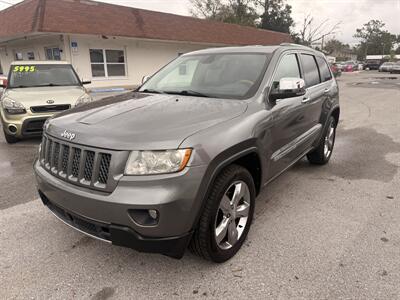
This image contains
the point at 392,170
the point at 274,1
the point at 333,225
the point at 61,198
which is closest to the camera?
the point at 61,198

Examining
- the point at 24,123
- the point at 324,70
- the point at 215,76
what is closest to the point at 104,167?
the point at 215,76

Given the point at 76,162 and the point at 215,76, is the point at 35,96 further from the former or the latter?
the point at 76,162

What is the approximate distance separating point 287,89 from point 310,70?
1.63 m

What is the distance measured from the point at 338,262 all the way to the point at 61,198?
231 cm

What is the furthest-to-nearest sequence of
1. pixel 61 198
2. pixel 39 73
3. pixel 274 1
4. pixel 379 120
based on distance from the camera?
pixel 274 1
pixel 379 120
pixel 39 73
pixel 61 198

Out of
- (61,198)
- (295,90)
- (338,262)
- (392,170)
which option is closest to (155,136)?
(61,198)

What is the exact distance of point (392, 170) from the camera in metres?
4.88

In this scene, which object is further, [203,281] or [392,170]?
[392,170]

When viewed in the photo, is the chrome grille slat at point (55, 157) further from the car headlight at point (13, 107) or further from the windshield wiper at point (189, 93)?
the car headlight at point (13, 107)

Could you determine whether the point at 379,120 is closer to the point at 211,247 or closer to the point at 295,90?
the point at 295,90

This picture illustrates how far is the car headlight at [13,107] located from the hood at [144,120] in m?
3.79

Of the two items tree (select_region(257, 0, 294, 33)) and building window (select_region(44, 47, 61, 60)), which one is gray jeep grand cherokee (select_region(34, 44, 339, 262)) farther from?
tree (select_region(257, 0, 294, 33))

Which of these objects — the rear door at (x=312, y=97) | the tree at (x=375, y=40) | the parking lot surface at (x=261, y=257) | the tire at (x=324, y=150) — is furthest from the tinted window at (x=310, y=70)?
the tree at (x=375, y=40)

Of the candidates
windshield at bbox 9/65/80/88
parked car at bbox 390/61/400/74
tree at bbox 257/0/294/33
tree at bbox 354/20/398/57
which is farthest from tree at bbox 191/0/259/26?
tree at bbox 354/20/398/57
